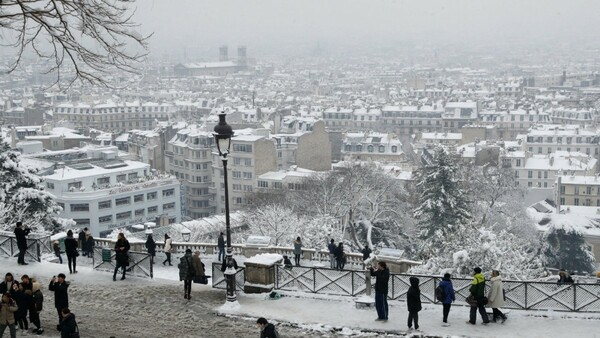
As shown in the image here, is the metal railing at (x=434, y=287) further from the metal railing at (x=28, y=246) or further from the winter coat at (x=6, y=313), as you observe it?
the metal railing at (x=28, y=246)

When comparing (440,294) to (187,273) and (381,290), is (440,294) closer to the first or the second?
(381,290)

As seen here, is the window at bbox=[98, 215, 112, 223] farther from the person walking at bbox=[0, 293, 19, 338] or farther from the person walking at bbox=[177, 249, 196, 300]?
the person walking at bbox=[0, 293, 19, 338]

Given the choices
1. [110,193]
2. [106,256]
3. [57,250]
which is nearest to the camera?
[106,256]

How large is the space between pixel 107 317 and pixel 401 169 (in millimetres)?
60458

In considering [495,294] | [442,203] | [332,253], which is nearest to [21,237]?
[332,253]

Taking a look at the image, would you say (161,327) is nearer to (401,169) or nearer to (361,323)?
(361,323)

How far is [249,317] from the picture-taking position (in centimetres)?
1520

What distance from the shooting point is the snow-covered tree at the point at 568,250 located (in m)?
48.0

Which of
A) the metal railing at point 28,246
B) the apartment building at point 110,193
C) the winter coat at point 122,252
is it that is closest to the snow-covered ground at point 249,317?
the winter coat at point 122,252

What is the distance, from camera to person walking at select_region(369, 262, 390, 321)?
Result: 14375 mm

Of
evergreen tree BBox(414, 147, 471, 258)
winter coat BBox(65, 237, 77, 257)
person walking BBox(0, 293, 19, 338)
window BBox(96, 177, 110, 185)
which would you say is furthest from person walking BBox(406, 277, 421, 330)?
window BBox(96, 177, 110, 185)

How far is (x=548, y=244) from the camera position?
49.6 m

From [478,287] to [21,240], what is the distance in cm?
1079

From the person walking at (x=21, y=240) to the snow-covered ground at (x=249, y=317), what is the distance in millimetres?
2017
